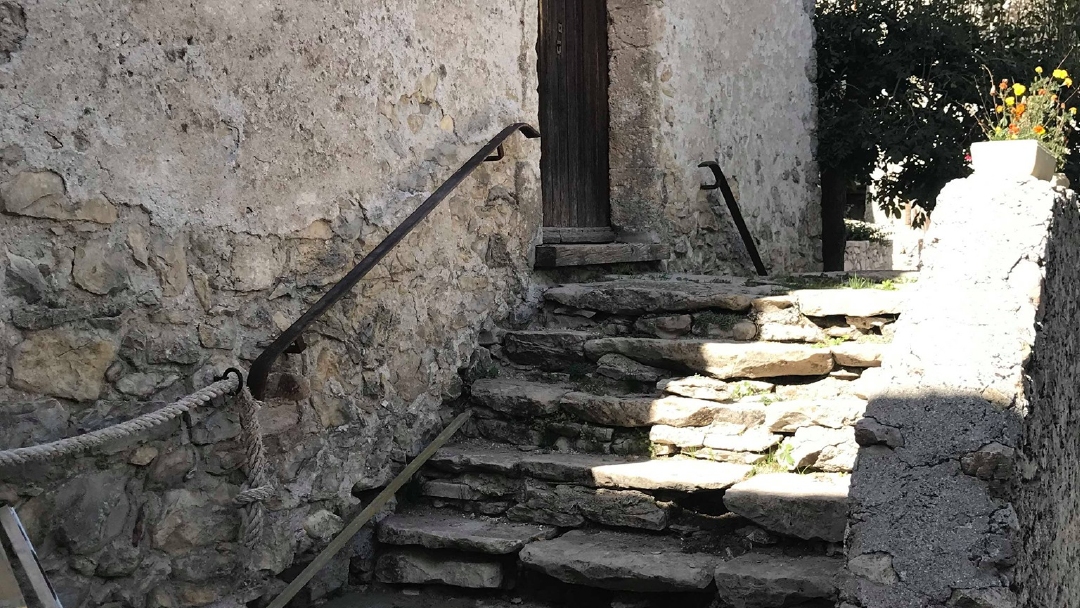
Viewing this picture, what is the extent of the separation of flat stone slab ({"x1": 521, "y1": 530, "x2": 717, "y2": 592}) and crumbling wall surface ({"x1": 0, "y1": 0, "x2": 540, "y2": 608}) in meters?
0.69

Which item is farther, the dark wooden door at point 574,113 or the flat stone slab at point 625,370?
the dark wooden door at point 574,113

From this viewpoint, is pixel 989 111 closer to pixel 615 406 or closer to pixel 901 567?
pixel 615 406

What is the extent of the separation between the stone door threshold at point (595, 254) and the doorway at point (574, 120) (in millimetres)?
269

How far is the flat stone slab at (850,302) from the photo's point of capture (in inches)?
146

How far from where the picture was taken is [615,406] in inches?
146

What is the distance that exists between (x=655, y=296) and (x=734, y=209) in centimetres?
199

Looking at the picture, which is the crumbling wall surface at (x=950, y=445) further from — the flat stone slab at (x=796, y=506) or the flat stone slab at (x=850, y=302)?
the flat stone slab at (x=850, y=302)

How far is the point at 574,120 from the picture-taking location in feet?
17.7

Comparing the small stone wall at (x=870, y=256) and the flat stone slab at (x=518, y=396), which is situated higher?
the small stone wall at (x=870, y=256)

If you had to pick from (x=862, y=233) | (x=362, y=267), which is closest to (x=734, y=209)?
(x=362, y=267)

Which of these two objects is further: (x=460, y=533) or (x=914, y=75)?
(x=914, y=75)

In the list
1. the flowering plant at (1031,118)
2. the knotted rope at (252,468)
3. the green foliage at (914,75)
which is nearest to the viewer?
the knotted rope at (252,468)

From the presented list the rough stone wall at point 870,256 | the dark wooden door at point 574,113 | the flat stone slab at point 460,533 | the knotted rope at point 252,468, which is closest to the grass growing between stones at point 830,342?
the flat stone slab at point 460,533

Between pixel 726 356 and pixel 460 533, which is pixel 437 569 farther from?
pixel 726 356
